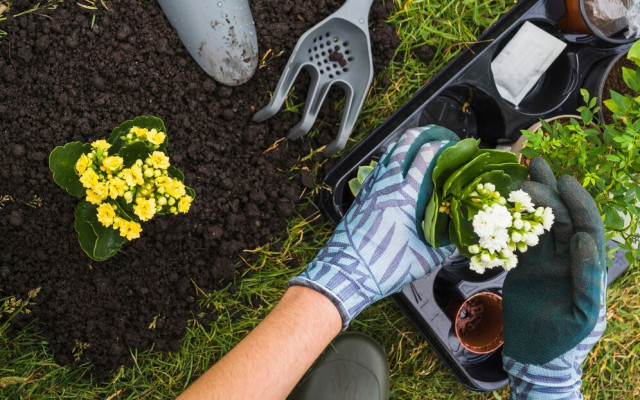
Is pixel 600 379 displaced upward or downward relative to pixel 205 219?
downward

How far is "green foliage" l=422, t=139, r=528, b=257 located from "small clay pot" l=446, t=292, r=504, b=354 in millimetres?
384

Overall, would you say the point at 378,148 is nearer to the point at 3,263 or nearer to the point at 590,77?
the point at 590,77

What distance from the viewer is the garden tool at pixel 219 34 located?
1303 mm

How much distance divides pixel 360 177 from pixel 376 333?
481 millimetres

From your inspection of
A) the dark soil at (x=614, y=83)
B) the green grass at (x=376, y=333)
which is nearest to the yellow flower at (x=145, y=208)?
the green grass at (x=376, y=333)

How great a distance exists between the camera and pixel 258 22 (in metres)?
1.38

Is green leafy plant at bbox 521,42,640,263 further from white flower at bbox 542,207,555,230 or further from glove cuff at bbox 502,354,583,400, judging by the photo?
glove cuff at bbox 502,354,583,400

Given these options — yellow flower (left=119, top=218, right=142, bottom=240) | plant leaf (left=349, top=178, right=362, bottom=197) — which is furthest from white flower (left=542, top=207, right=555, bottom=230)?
yellow flower (left=119, top=218, right=142, bottom=240)

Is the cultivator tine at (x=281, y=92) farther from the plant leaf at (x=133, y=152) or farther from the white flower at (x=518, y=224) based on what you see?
the white flower at (x=518, y=224)

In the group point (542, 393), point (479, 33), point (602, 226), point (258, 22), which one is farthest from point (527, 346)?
point (258, 22)

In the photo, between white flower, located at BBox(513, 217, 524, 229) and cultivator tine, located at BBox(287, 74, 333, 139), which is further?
cultivator tine, located at BBox(287, 74, 333, 139)

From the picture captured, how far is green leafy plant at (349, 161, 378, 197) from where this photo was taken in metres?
1.32

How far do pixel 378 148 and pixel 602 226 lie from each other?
0.55 meters

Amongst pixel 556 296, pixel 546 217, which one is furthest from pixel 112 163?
pixel 556 296
